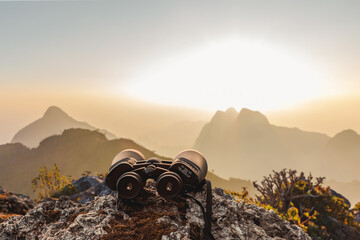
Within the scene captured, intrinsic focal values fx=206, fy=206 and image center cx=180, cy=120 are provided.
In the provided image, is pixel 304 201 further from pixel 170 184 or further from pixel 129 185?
pixel 129 185

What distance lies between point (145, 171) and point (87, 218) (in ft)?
3.91

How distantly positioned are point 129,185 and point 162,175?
583 millimetres

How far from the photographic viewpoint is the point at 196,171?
12.3 ft

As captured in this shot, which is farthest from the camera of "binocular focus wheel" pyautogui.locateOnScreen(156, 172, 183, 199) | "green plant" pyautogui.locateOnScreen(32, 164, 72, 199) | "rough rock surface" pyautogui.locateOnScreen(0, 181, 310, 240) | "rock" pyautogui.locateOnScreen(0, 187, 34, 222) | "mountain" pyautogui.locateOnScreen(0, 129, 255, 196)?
"mountain" pyautogui.locateOnScreen(0, 129, 255, 196)

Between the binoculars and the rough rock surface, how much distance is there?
0.94 ft

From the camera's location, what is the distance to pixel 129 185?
3516 millimetres

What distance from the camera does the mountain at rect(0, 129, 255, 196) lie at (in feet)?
180

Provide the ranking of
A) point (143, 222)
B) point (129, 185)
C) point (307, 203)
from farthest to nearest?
point (307, 203)
point (129, 185)
point (143, 222)

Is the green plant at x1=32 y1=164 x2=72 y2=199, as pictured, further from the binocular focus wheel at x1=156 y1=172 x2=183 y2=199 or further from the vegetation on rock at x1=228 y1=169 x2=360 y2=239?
the binocular focus wheel at x1=156 y1=172 x2=183 y2=199

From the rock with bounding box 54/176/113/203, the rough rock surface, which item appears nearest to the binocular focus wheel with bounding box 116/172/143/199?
the rough rock surface

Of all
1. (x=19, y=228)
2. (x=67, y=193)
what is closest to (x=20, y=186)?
(x=67, y=193)

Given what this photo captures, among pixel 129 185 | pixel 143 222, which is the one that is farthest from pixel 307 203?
pixel 129 185

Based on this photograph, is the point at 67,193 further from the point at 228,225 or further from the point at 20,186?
the point at 20,186

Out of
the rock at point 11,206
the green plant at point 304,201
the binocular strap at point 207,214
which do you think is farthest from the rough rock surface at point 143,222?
the green plant at point 304,201
